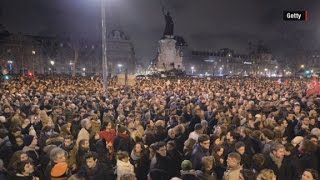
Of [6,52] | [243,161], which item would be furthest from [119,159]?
[6,52]

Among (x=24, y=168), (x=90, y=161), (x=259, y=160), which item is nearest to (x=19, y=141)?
(x=24, y=168)

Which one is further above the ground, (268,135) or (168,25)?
(168,25)

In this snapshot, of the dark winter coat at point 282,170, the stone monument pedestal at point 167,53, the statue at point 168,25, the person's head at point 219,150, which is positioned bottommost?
the dark winter coat at point 282,170

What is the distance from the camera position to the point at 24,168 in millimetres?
6363

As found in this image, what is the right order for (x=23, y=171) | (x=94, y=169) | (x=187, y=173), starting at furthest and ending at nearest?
(x=94, y=169) → (x=23, y=171) → (x=187, y=173)

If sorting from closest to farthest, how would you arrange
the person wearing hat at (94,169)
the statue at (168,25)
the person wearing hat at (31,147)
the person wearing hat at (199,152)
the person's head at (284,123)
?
the person wearing hat at (94,169) < the person wearing hat at (199,152) < the person wearing hat at (31,147) < the person's head at (284,123) < the statue at (168,25)

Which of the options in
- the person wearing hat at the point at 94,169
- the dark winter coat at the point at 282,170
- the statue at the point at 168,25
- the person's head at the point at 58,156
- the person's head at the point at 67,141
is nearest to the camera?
the person's head at the point at 58,156

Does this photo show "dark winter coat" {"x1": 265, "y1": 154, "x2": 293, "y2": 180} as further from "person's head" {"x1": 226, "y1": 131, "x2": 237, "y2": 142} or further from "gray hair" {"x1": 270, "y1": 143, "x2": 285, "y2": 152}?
"person's head" {"x1": 226, "y1": 131, "x2": 237, "y2": 142}

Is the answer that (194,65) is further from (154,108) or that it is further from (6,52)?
(154,108)

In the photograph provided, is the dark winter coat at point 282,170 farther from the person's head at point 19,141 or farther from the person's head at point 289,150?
the person's head at point 19,141

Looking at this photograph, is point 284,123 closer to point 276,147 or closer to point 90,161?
point 276,147

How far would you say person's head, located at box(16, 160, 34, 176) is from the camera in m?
6.36

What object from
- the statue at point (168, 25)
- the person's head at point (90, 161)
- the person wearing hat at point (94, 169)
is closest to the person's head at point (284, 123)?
the person wearing hat at point (94, 169)

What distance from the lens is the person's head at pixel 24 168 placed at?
636 centimetres
